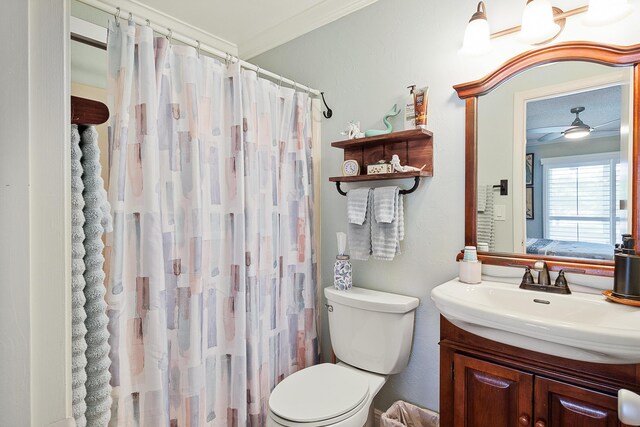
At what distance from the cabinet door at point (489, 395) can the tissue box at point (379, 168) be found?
0.92 metres

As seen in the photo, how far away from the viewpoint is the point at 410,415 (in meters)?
1.68

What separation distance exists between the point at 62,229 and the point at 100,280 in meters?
0.30

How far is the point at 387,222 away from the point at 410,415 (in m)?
1.00

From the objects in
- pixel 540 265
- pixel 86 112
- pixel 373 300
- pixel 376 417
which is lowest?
pixel 376 417

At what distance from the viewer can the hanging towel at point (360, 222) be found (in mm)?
1774

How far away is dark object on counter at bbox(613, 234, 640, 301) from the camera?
3.56ft

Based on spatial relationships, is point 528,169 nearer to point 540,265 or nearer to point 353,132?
point 540,265

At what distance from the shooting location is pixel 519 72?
1.42 meters

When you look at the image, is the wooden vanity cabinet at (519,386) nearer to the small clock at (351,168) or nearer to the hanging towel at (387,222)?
the hanging towel at (387,222)

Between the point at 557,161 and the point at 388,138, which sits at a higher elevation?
the point at 388,138

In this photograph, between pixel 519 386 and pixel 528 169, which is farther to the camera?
pixel 528 169

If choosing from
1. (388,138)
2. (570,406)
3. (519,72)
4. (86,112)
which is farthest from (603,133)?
(86,112)

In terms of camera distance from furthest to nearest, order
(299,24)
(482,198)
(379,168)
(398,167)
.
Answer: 1. (299,24)
2. (379,168)
3. (398,167)
4. (482,198)

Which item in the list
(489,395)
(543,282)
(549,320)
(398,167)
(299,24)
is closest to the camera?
(549,320)
